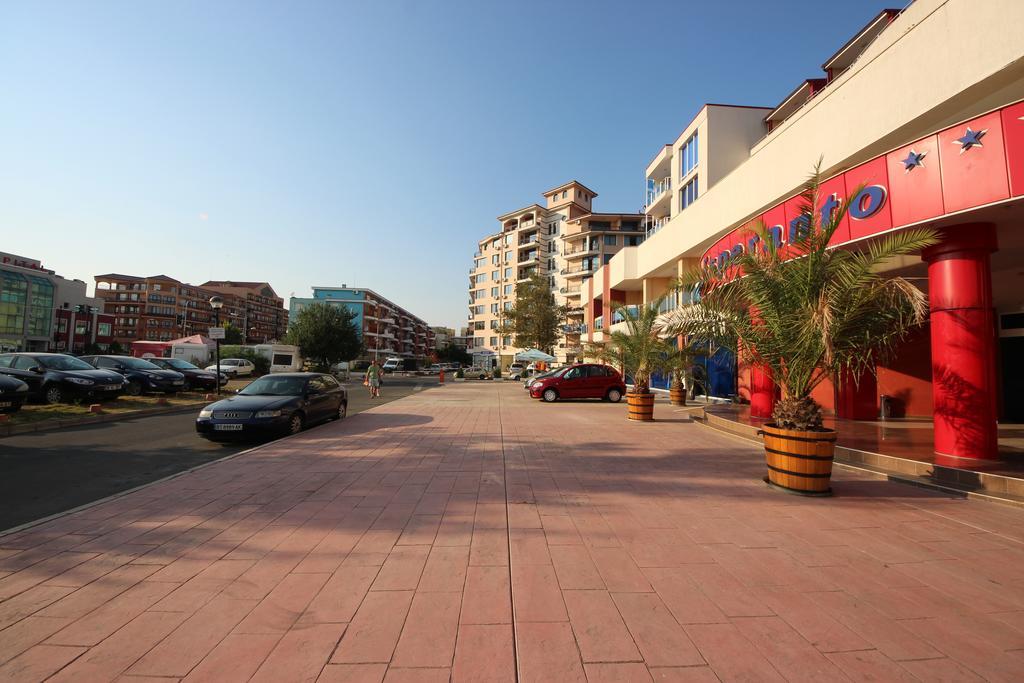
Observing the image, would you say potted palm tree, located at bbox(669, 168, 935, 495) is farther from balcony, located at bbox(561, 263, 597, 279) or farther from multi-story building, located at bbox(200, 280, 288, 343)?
multi-story building, located at bbox(200, 280, 288, 343)

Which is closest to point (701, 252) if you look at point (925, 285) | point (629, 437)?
point (925, 285)

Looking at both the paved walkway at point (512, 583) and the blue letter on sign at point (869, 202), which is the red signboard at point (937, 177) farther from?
the paved walkway at point (512, 583)

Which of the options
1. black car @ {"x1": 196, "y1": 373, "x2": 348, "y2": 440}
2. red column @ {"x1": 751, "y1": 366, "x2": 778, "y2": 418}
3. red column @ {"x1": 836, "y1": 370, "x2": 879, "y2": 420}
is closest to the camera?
black car @ {"x1": 196, "y1": 373, "x2": 348, "y2": 440}

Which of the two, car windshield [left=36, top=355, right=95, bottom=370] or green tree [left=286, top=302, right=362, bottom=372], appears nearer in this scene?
car windshield [left=36, top=355, right=95, bottom=370]

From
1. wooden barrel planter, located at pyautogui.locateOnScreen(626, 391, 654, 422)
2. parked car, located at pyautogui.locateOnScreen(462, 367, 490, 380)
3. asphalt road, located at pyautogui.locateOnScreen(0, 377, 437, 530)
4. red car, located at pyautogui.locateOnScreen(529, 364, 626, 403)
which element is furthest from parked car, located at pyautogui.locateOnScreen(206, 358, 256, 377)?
wooden barrel planter, located at pyautogui.locateOnScreen(626, 391, 654, 422)

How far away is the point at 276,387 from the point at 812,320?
1018 cm

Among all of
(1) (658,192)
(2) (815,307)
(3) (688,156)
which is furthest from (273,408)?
(1) (658,192)

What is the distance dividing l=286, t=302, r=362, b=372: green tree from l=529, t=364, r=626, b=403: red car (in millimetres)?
26915

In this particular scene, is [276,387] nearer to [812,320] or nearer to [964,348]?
[812,320]

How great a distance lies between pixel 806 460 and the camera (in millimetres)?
5191

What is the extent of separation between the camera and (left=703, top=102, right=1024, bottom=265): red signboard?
225 inches

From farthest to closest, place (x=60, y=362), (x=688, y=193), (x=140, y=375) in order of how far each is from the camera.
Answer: (x=688, y=193) < (x=140, y=375) < (x=60, y=362)

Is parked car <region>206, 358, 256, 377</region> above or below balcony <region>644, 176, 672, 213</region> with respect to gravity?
below

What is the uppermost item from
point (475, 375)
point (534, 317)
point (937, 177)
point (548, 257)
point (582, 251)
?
point (548, 257)
